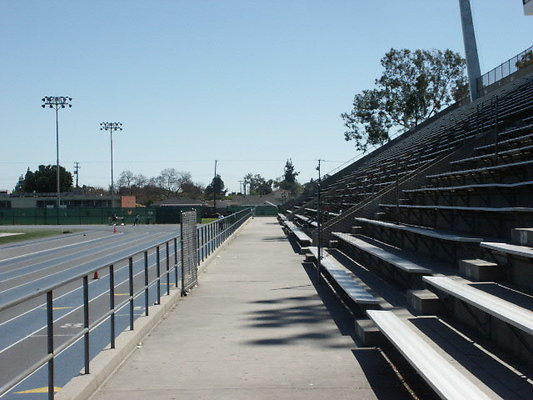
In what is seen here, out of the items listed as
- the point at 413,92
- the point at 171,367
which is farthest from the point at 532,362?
the point at 413,92

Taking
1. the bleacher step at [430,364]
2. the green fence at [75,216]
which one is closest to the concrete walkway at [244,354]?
the bleacher step at [430,364]

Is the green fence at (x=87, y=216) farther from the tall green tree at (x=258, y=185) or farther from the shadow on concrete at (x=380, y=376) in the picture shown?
the tall green tree at (x=258, y=185)

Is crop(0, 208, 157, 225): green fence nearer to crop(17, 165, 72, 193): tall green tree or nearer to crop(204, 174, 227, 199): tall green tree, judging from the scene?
crop(17, 165, 72, 193): tall green tree

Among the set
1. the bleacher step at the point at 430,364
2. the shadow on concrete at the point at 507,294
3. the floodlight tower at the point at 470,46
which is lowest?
the bleacher step at the point at 430,364

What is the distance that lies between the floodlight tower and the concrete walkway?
25.3 metres

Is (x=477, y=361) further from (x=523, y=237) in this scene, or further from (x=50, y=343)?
(x=50, y=343)

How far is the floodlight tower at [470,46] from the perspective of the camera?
32.3 meters

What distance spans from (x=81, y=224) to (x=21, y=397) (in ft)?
200

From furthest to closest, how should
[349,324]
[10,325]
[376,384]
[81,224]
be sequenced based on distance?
[81,224], [10,325], [349,324], [376,384]

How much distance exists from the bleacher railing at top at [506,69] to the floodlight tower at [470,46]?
1.42ft

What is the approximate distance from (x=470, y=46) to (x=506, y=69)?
384 centimetres

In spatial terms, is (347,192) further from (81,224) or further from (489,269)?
(81,224)

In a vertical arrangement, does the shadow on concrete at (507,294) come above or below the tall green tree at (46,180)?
below

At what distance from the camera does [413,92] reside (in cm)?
5091
